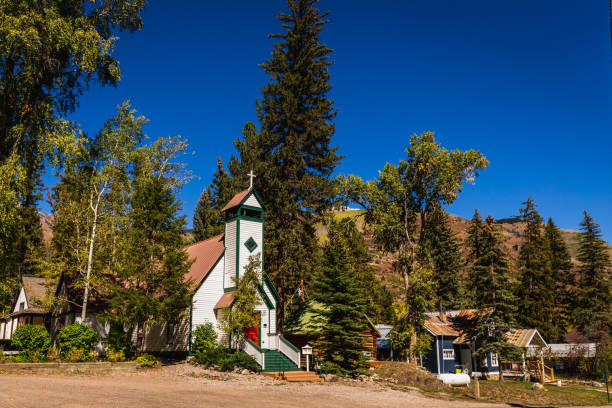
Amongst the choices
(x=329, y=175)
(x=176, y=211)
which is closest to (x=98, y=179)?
(x=176, y=211)

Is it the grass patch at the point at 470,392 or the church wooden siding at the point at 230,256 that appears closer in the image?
the grass patch at the point at 470,392

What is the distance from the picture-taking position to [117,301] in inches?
915

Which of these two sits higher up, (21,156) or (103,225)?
(21,156)

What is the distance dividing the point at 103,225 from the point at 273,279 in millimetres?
11294

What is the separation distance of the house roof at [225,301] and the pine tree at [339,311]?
203 inches

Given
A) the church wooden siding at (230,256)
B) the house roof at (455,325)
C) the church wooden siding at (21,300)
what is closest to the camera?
the church wooden siding at (230,256)

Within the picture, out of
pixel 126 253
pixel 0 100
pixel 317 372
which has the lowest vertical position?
pixel 317 372

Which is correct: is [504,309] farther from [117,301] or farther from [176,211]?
[117,301]

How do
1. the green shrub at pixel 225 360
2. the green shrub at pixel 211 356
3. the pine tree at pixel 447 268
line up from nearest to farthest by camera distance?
the green shrub at pixel 225 360 → the green shrub at pixel 211 356 → the pine tree at pixel 447 268

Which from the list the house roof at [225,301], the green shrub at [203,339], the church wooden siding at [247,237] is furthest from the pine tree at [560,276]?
the green shrub at [203,339]

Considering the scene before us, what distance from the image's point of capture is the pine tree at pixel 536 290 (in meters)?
47.5

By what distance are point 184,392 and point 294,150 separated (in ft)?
64.9

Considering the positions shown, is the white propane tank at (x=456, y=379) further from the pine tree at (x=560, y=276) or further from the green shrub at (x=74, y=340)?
the pine tree at (x=560, y=276)

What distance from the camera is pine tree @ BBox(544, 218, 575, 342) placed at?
52.5 meters
